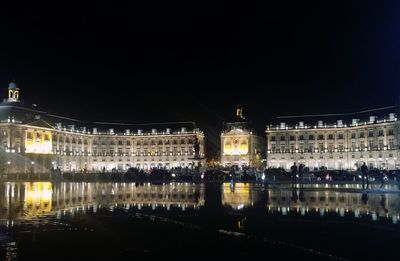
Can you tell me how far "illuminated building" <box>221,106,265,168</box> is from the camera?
13325cm

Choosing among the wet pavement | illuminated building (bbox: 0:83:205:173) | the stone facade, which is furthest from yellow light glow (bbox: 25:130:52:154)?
the wet pavement

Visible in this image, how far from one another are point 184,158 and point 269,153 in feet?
85.9

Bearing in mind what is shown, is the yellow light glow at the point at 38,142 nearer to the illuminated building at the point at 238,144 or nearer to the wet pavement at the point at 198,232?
the illuminated building at the point at 238,144

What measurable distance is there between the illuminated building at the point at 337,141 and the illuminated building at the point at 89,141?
24.8 meters

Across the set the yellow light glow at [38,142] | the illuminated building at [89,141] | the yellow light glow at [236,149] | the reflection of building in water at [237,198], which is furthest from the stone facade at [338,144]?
the reflection of building in water at [237,198]

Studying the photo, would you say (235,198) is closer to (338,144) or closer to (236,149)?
(338,144)

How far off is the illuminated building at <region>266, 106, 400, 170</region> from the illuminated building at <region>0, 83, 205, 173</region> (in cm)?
2477

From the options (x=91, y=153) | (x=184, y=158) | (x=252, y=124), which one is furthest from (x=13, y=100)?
(x=252, y=124)

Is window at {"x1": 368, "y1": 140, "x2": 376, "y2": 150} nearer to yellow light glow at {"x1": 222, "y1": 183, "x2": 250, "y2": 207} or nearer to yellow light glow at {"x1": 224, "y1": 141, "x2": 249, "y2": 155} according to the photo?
yellow light glow at {"x1": 224, "y1": 141, "x2": 249, "y2": 155}

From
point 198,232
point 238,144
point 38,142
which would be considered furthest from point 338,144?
point 198,232

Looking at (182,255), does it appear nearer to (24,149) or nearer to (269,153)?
(24,149)

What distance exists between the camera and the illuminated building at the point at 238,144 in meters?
133

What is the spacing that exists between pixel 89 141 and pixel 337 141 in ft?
231

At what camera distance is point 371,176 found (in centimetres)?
5194
